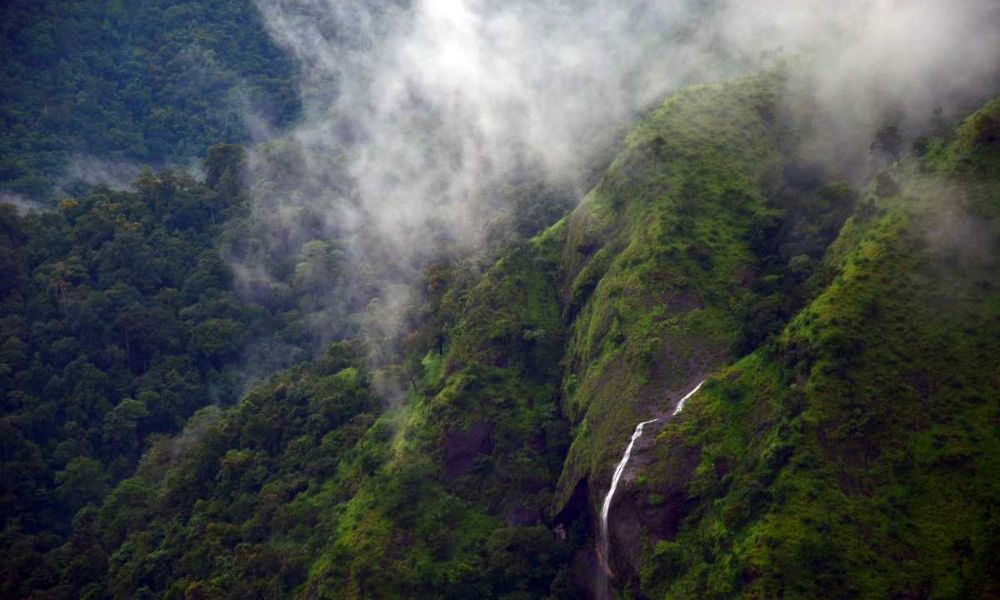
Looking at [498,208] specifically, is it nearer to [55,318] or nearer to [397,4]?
[55,318]

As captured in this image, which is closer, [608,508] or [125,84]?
[608,508]

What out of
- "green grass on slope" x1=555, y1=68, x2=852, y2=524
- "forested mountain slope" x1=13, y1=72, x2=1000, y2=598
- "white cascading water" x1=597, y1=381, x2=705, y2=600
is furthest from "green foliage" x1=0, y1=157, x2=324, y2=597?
"white cascading water" x1=597, y1=381, x2=705, y2=600

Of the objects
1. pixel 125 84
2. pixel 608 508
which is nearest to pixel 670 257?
pixel 608 508

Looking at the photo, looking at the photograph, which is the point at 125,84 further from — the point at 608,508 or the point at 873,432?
the point at 873,432

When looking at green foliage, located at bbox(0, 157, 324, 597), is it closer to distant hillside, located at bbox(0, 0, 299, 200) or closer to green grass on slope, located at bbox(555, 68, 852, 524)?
distant hillside, located at bbox(0, 0, 299, 200)

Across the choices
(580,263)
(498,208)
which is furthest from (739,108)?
(498,208)

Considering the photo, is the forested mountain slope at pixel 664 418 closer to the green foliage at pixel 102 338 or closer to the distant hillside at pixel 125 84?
the green foliage at pixel 102 338

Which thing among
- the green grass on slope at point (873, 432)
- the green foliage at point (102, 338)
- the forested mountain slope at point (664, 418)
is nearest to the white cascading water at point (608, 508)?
the forested mountain slope at point (664, 418)
